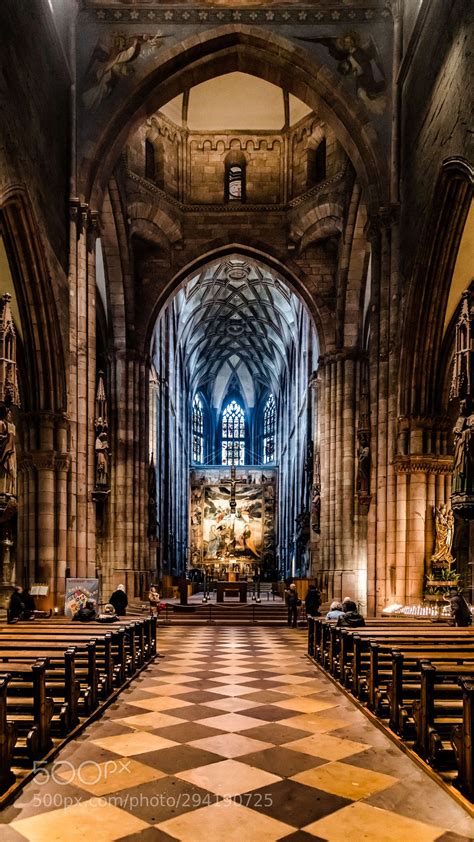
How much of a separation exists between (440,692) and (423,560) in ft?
34.9

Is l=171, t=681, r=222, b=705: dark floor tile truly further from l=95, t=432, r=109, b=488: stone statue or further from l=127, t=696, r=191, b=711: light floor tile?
l=95, t=432, r=109, b=488: stone statue

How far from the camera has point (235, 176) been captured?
30.6 m

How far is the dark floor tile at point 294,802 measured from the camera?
17.4 ft

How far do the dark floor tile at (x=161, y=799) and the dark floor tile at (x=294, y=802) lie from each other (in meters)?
0.32

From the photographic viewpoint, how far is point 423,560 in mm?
16953

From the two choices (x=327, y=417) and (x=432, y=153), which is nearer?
(x=432, y=153)

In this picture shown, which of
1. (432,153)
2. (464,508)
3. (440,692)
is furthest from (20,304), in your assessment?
(440,692)

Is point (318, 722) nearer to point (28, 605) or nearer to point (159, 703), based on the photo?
point (159, 703)

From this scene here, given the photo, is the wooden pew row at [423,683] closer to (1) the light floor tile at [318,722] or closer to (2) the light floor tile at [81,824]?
(1) the light floor tile at [318,722]

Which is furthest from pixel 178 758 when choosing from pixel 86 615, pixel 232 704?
pixel 86 615

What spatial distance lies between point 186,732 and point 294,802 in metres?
2.38

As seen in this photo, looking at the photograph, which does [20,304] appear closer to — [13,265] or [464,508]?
[13,265]

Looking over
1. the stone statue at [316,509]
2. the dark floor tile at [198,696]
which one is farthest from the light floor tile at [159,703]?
the stone statue at [316,509]

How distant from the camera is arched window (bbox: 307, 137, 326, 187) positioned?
1145 inches
